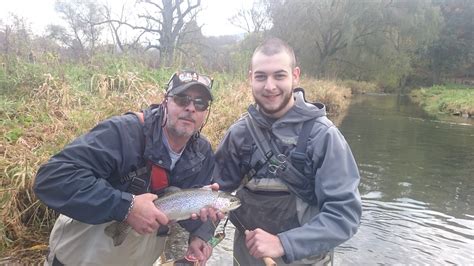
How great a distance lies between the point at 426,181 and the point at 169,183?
807cm

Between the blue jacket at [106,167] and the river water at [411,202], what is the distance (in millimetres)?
2305

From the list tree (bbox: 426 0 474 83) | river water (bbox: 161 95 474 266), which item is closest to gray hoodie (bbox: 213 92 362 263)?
river water (bbox: 161 95 474 266)

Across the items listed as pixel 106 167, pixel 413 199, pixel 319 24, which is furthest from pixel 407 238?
pixel 319 24

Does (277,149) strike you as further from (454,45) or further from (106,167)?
(454,45)

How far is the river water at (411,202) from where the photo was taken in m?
5.64

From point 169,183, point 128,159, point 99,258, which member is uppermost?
point 128,159

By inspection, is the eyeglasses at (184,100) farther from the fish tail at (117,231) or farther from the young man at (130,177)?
the fish tail at (117,231)

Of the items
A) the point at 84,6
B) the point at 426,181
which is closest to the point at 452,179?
the point at 426,181

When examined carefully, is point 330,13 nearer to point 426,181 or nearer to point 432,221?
point 426,181

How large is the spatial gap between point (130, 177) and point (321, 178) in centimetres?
128

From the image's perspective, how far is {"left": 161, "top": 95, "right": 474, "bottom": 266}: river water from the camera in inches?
222

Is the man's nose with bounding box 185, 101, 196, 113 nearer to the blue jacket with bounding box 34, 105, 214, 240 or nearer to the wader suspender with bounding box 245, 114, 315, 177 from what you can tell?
the blue jacket with bounding box 34, 105, 214, 240

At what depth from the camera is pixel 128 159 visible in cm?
274

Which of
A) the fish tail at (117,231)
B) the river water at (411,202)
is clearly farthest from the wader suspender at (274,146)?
the river water at (411,202)
